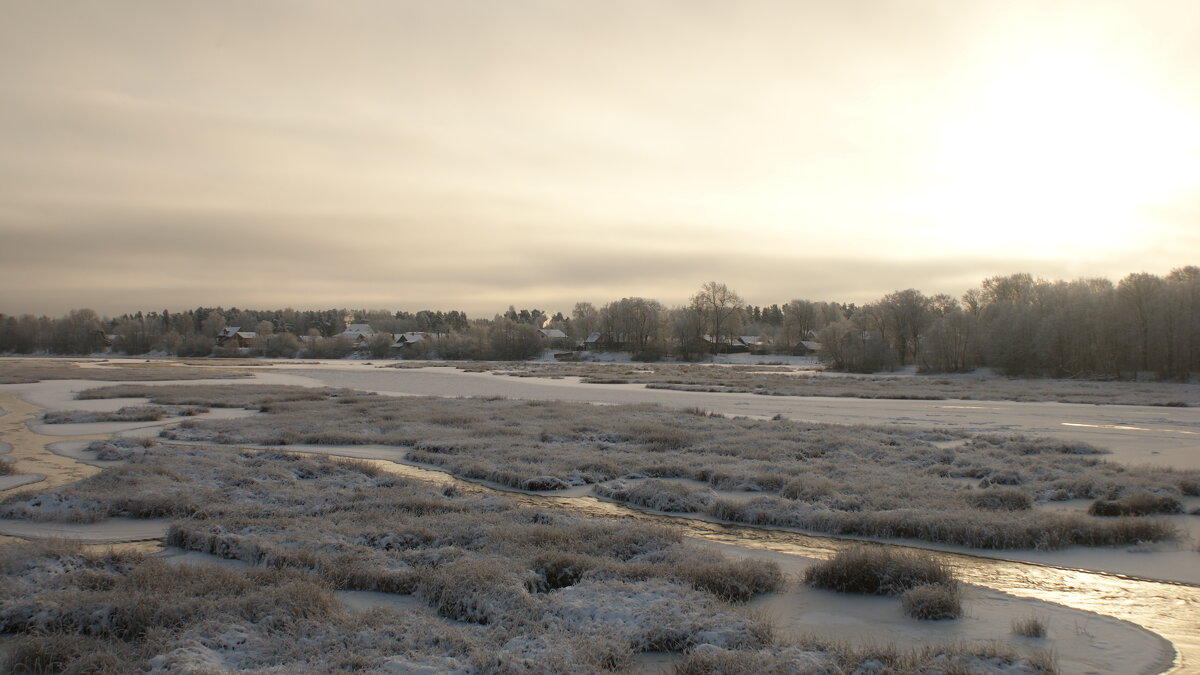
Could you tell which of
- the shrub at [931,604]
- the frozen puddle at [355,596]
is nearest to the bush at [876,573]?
the shrub at [931,604]

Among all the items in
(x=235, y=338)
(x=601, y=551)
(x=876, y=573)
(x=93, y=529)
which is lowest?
(x=93, y=529)

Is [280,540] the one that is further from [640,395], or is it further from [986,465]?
[640,395]

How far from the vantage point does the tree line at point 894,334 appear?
72.1 meters

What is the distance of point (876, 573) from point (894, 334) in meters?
105

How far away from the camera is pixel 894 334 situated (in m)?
106

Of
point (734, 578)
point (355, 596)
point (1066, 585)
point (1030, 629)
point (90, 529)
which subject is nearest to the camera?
point (1030, 629)

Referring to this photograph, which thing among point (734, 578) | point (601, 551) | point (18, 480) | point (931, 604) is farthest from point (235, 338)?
point (931, 604)

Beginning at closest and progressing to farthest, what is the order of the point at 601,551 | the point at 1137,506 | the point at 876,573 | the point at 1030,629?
the point at 1030,629 → the point at 876,573 → the point at 601,551 → the point at 1137,506

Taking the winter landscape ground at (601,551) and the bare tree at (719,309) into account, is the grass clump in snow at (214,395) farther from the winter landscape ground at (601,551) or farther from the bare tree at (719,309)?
the bare tree at (719,309)

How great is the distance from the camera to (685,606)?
29.8ft

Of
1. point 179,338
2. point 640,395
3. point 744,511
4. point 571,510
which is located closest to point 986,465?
point 744,511

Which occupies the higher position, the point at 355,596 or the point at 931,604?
the point at 931,604

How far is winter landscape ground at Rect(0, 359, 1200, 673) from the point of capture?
7.91m

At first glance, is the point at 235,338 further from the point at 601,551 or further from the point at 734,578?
the point at 734,578
